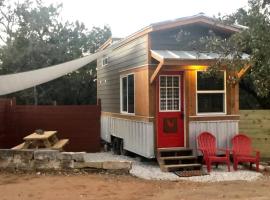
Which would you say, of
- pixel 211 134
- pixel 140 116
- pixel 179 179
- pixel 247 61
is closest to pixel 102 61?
pixel 140 116

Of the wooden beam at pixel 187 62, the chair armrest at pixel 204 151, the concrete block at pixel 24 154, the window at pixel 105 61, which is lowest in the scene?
the chair armrest at pixel 204 151

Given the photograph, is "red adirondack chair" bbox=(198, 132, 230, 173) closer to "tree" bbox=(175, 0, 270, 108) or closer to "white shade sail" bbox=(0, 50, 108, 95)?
"tree" bbox=(175, 0, 270, 108)

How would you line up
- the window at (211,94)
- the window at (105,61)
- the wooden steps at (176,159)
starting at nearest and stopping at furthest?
the wooden steps at (176,159), the window at (211,94), the window at (105,61)

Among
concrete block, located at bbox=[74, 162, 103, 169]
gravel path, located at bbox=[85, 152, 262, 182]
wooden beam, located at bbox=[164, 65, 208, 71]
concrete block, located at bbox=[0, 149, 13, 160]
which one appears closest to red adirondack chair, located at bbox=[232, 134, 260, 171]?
gravel path, located at bbox=[85, 152, 262, 182]

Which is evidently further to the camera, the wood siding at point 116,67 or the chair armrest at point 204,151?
the wood siding at point 116,67

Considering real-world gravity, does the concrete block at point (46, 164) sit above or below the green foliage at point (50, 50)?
below

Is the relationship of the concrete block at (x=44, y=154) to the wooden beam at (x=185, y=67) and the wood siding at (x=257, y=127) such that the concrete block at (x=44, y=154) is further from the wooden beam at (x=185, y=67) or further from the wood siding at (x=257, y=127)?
the wood siding at (x=257, y=127)

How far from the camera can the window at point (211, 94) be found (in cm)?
1133

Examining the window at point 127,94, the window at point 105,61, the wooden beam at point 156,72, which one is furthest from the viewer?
the window at point 105,61

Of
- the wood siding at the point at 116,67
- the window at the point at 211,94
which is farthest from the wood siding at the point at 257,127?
the wood siding at the point at 116,67

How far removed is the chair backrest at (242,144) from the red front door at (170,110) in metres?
1.41

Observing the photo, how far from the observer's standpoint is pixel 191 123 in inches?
440

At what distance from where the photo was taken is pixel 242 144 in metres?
11.1

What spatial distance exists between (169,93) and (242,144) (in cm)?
238
